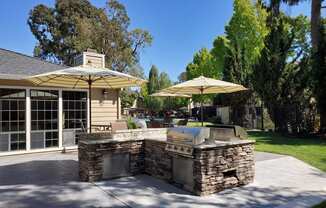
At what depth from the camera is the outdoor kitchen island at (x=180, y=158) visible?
16.5 ft

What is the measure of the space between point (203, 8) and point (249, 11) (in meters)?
4.95

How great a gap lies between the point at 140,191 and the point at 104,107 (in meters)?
6.59

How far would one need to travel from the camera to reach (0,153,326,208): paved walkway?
457 centimetres

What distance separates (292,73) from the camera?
14734 mm

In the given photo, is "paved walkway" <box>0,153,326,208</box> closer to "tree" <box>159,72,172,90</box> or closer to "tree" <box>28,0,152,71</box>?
"tree" <box>28,0,152,71</box>

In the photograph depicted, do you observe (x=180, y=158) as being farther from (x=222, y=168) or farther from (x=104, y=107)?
(x=104, y=107)

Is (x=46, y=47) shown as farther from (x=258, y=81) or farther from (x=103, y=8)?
(x=258, y=81)

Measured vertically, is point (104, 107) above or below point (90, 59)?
below

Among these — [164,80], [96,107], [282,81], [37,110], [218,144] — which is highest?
[164,80]

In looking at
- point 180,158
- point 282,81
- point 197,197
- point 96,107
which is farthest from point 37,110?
point 282,81

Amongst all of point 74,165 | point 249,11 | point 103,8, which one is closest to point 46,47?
point 103,8

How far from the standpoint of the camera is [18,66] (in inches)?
379

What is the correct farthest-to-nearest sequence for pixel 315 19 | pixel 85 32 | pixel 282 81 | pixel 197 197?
pixel 85 32, pixel 282 81, pixel 315 19, pixel 197 197

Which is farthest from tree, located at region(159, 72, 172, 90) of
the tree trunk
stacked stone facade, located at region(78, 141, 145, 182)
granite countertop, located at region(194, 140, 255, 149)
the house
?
granite countertop, located at region(194, 140, 255, 149)
